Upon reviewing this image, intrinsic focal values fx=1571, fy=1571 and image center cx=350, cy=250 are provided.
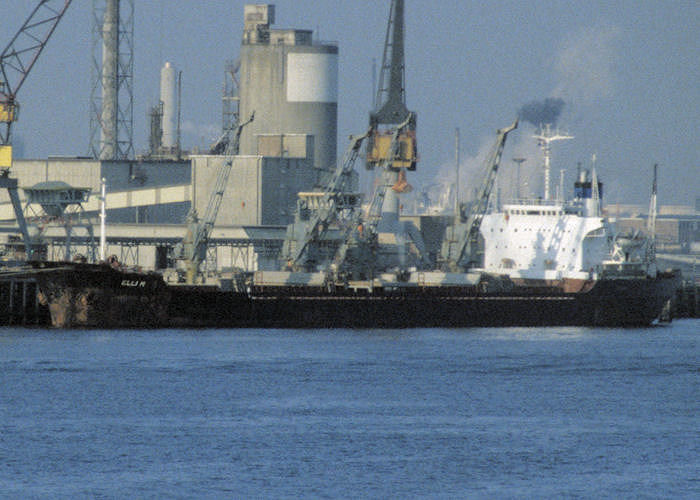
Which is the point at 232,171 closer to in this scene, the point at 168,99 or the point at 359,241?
the point at 359,241

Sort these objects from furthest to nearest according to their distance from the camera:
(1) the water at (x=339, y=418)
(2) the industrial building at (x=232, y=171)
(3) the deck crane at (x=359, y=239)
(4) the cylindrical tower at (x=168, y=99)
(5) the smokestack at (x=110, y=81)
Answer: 1. (4) the cylindrical tower at (x=168, y=99)
2. (5) the smokestack at (x=110, y=81)
3. (2) the industrial building at (x=232, y=171)
4. (3) the deck crane at (x=359, y=239)
5. (1) the water at (x=339, y=418)

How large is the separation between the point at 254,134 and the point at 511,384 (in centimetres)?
6215

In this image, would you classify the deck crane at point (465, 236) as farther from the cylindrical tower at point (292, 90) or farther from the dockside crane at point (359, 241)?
the cylindrical tower at point (292, 90)

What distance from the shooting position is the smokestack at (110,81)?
107 m

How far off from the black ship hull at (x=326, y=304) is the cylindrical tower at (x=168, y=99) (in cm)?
5950

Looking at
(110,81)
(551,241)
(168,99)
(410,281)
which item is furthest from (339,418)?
(168,99)

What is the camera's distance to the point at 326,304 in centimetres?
7081

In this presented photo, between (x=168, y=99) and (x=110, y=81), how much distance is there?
24.9 metres

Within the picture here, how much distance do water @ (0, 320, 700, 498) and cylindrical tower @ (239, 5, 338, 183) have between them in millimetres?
46754

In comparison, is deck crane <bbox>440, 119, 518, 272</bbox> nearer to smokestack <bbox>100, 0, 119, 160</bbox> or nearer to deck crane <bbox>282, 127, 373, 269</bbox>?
deck crane <bbox>282, 127, 373, 269</bbox>

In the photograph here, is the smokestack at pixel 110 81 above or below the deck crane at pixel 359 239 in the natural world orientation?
above

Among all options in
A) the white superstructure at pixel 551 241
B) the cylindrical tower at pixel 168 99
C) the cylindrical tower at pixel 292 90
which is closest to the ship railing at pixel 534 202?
the white superstructure at pixel 551 241

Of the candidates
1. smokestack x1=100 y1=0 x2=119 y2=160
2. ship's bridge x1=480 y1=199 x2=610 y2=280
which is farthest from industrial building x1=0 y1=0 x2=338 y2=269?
ship's bridge x1=480 y1=199 x2=610 y2=280

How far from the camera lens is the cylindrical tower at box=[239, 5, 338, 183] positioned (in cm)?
11019
